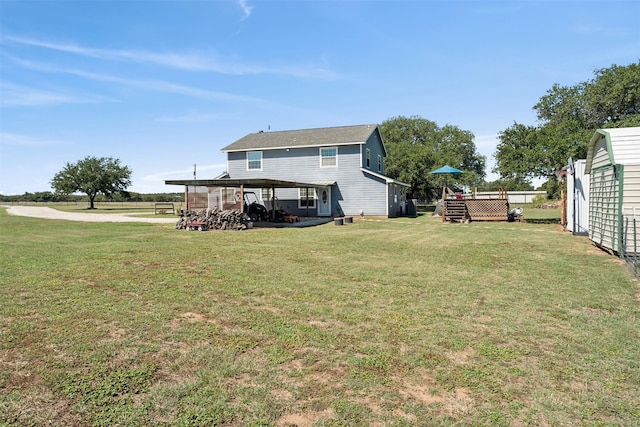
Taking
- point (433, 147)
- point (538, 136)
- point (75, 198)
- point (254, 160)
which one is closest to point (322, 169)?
point (254, 160)

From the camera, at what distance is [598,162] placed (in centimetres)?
1098

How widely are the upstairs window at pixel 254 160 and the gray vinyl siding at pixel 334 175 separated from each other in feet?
0.80

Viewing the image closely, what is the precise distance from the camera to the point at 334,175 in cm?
2467

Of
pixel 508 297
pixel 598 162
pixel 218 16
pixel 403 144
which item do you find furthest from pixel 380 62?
pixel 403 144

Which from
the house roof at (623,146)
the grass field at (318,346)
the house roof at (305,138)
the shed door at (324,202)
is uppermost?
the house roof at (305,138)

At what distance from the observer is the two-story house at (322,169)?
24000mm

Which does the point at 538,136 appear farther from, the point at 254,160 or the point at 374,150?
the point at 254,160

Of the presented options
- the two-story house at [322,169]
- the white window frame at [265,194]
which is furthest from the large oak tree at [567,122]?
the white window frame at [265,194]

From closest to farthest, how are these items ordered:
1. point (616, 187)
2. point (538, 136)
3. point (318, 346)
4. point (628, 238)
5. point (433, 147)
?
1. point (318, 346)
2. point (628, 238)
3. point (616, 187)
4. point (538, 136)
5. point (433, 147)

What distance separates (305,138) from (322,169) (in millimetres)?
2804

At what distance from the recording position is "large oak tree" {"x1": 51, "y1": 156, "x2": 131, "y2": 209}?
4922 centimetres

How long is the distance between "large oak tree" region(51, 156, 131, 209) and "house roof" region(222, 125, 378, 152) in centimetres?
3220

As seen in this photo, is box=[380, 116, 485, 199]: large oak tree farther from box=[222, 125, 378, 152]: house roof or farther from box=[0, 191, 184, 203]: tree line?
box=[0, 191, 184, 203]: tree line

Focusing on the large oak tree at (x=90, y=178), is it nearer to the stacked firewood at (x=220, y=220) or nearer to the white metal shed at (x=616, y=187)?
the stacked firewood at (x=220, y=220)
